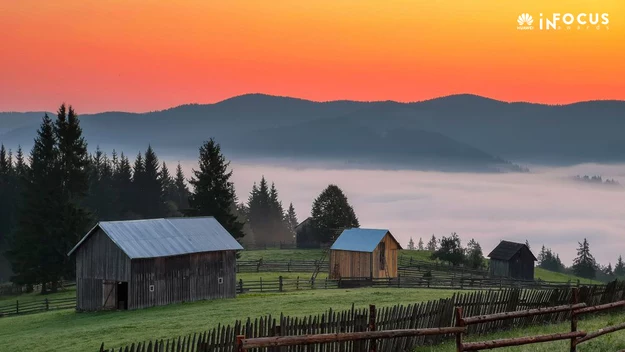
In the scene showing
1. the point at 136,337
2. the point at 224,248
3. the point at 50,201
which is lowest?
the point at 136,337

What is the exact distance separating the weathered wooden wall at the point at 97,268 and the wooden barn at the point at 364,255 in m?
27.8

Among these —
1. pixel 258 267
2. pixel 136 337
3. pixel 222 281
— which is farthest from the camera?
pixel 258 267

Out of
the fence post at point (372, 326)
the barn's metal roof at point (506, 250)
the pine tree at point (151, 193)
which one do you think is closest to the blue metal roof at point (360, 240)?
the barn's metal roof at point (506, 250)

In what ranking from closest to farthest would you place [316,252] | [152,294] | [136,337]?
[136,337] < [152,294] < [316,252]

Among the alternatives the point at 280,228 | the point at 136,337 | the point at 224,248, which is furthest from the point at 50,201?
the point at 280,228

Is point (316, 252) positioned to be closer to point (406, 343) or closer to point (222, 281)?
point (222, 281)

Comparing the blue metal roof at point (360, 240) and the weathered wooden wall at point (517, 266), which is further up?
the blue metal roof at point (360, 240)

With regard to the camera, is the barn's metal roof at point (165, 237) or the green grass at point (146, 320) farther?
the barn's metal roof at point (165, 237)

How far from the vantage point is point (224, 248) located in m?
60.6

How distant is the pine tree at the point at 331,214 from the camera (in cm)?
Result: 10894

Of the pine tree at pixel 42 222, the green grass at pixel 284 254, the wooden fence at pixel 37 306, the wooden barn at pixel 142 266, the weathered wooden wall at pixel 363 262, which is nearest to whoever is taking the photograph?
the wooden barn at pixel 142 266

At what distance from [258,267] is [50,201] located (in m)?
22.9

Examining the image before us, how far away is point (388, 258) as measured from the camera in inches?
3049

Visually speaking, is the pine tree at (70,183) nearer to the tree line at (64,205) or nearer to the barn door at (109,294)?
the tree line at (64,205)
